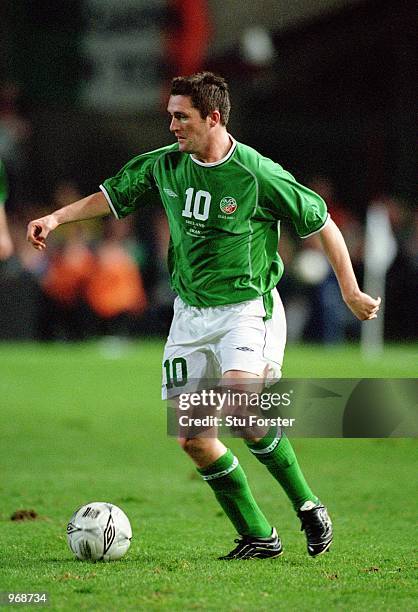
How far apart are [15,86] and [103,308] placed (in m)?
5.67

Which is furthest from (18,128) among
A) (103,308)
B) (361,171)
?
(361,171)

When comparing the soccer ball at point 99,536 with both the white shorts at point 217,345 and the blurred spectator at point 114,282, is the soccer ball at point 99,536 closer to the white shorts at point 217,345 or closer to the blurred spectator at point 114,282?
the white shorts at point 217,345

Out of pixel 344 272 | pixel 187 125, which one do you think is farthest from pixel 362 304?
pixel 187 125

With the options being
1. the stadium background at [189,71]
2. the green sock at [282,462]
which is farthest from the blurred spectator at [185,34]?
the green sock at [282,462]

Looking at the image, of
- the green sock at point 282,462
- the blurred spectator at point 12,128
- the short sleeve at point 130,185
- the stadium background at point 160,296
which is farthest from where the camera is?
the blurred spectator at point 12,128

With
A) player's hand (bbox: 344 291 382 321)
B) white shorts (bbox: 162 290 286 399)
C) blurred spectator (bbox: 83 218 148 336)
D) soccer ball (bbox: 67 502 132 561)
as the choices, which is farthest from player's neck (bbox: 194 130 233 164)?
blurred spectator (bbox: 83 218 148 336)

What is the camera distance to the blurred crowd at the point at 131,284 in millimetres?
20250

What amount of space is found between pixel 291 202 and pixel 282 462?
133cm

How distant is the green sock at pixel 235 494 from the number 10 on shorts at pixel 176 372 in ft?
1.44

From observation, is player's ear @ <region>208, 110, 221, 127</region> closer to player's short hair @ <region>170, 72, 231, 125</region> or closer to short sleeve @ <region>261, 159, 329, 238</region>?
player's short hair @ <region>170, 72, 231, 125</region>

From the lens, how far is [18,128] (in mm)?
23250

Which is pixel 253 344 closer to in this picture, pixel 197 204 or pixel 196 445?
pixel 196 445

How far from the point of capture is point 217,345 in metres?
6.59

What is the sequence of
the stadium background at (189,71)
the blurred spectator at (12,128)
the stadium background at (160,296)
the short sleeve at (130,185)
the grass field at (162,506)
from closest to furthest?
the grass field at (162,506)
the stadium background at (160,296)
the short sleeve at (130,185)
the stadium background at (189,71)
the blurred spectator at (12,128)
